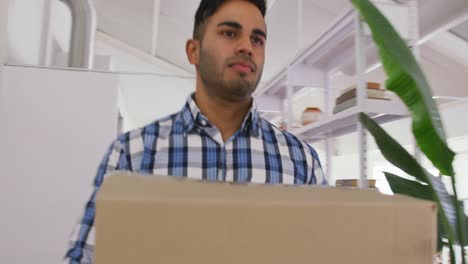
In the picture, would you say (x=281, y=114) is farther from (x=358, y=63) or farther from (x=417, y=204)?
(x=417, y=204)

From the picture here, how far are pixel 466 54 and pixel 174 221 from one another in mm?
3535

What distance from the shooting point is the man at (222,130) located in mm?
897

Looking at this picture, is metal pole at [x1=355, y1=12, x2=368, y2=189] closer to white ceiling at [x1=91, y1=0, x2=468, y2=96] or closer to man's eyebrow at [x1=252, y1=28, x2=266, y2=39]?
white ceiling at [x1=91, y1=0, x2=468, y2=96]

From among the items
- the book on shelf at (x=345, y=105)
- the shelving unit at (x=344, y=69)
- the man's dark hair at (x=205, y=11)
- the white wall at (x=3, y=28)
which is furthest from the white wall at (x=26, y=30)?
the book on shelf at (x=345, y=105)

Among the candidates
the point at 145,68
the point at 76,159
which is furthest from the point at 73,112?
Answer: the point at 145,68

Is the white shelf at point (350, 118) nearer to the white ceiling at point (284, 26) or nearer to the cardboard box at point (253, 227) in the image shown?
the white ceiling at point (284, 26)

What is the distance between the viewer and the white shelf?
65.6 inches

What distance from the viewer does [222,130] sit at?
3.37 ft

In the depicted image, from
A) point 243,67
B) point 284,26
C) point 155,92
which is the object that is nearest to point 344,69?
point 284,26

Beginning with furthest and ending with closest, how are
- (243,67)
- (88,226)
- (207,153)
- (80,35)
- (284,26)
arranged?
(284,26) < (80,35) < (207,153) < (243,67) < (88,226)

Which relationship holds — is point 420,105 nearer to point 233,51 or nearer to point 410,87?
point 410,87

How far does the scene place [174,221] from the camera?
0.90 feet

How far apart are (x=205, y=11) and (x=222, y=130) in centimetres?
30

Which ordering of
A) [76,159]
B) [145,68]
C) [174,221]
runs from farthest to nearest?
[145,68] < [76,159] < [174,221]
